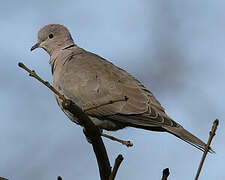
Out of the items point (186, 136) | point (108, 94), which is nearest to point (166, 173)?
point (186, 136)

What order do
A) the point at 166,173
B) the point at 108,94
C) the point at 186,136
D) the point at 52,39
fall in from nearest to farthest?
the point at 166,173
the point at 186,136
the point at 108,94
the point at 52,39

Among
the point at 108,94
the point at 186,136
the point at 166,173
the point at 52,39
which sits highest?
the point at 52,39

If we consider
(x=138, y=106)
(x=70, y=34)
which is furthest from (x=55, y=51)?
(x=138, y=106)

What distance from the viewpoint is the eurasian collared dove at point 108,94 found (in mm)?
4207

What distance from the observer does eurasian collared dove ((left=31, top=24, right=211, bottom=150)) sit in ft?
13.8

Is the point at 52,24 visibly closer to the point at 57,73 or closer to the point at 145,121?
the point at 57,73

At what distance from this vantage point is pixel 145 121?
4.18m

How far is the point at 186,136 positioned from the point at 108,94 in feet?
3.21

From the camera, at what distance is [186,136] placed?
3809mm

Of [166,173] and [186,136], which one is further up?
[186,136]

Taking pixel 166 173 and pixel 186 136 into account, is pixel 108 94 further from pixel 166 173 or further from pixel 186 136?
pixel 166 173

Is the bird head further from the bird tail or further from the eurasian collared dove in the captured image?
the bird tail

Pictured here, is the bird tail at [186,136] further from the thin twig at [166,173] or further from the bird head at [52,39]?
the bird head at [52,39]

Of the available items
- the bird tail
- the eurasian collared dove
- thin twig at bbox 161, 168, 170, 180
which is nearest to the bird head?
the eurasian collared dove
